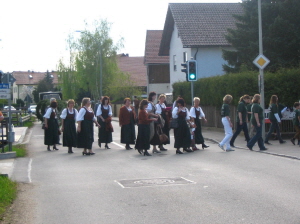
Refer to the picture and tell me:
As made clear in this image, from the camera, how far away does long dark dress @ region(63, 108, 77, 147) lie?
17.5 m

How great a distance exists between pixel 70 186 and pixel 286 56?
19.9 metres

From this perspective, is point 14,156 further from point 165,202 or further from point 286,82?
point 286,82

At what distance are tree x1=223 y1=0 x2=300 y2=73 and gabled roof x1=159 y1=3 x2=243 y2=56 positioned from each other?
1067 cm

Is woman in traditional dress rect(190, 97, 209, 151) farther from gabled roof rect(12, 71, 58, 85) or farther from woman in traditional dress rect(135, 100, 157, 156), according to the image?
gabled roof rect(12, 71, 58, 85)

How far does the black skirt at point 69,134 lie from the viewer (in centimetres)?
1745

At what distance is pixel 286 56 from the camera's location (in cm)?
2777

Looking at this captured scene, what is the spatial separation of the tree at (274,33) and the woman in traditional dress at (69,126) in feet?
40.7

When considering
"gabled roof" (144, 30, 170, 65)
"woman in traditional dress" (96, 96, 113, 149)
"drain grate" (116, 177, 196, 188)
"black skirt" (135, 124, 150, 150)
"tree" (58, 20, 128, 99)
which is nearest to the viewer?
"drain grate" (116, 177, 196, 188)

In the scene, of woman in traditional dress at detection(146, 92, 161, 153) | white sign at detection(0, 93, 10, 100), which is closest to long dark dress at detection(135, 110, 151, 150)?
woman in traditional dress at detection(146, 92, 161, 153)

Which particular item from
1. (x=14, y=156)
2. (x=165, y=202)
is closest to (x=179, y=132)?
(x=14, y=156)

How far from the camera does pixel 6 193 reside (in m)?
9.07

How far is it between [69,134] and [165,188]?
840cm

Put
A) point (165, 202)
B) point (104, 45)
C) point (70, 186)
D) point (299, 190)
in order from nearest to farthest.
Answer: point (165, 202) < point (299, 190) < point (70, 186) < point (104, 45)

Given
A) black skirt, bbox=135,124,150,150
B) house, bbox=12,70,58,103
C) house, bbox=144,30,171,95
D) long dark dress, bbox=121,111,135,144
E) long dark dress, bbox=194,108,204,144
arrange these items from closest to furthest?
black skirt, bbox=135,124,150,150, long dark dress, bbox=194,108,204,144, long dark dress, bbox=121,111,135,144, house, bbox=144,30,171,95, house, bbox=12,70,58,103
